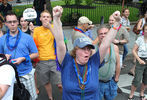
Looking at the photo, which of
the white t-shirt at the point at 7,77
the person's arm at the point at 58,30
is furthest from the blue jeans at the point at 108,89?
the white t-shirt at the point at 7,77

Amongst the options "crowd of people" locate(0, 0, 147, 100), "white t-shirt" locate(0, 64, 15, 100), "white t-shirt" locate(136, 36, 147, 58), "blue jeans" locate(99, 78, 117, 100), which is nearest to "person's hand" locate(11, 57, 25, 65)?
"crowd of people" locate(0, 0, 147, 100)

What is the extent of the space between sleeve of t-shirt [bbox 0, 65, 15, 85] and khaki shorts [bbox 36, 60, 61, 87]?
1.68m

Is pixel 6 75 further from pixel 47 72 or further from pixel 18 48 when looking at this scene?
pixel 47 72

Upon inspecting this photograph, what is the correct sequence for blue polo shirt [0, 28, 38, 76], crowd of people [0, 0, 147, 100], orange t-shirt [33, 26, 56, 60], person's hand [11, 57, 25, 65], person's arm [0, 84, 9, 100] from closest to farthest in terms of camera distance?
person's arm [0, 84, 9, 100] < crowd of people [0, 0, 147, 100] < person's hand [11, 57, 25, 65] < blue polo shirt [0, 28, 38, 76] < orange t-shirt [33, 26, 56, 60]

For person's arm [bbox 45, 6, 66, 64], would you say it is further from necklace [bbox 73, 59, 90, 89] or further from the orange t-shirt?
the orange t-shirt

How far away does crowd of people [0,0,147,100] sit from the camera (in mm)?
1931

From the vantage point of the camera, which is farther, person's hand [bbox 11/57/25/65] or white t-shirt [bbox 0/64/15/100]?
person's hand [bbox 11/57/25/65]

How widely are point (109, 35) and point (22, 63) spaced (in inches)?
64.8

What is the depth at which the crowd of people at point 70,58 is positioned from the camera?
1931 mm

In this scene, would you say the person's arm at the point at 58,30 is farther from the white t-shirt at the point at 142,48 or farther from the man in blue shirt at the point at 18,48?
the white t-shirt at the point at 142,48

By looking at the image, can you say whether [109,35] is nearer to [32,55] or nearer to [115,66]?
[115,66]

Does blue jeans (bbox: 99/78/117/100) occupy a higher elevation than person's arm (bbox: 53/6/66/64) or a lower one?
lower

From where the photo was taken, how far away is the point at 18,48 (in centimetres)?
279

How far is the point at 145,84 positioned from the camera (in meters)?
3.78
